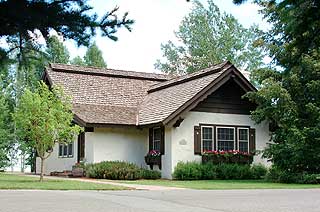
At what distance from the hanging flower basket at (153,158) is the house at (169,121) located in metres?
0.28

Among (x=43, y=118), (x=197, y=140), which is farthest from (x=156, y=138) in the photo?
(x=43, y=118)

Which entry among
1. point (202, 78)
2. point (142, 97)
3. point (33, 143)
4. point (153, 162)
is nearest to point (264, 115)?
point (202, 78)

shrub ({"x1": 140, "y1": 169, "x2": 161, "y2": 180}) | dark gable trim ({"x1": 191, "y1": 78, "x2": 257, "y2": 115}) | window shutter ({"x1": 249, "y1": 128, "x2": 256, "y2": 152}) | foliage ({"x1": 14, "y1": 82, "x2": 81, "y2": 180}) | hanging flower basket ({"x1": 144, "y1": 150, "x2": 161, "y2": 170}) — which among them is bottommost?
shrub ({"x1": 140, "y1": 169, "x2": 161, "y2": 180})

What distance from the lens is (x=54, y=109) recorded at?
21469 mm

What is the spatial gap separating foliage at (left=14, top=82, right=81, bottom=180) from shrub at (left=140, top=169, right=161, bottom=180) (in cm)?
473

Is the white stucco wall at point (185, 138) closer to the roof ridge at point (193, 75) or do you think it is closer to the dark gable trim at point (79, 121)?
the roof ridge at point (193, 75)

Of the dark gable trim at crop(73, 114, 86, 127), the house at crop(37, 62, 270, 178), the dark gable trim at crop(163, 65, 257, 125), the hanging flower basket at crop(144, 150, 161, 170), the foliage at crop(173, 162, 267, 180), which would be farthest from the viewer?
the hanging flower basket at crop(144, 150, 161, 170)

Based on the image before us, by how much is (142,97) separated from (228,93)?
606 centimetres

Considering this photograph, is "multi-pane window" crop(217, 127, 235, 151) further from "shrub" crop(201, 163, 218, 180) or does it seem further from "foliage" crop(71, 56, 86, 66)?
"foliage" crop(71, 56, 86, 66)

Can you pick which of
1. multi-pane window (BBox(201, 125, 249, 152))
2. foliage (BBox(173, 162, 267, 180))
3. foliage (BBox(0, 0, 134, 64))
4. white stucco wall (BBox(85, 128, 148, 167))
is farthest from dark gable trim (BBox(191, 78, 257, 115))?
foliage (BBox(0, 0, 134, 64))

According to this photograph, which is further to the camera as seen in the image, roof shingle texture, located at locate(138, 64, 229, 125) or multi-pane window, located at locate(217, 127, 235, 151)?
multi-pane window, located at locate(217, 127, 235, 151)

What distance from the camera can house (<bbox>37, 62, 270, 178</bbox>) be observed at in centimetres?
2588

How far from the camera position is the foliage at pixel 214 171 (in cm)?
2509

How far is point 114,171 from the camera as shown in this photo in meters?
24.7
